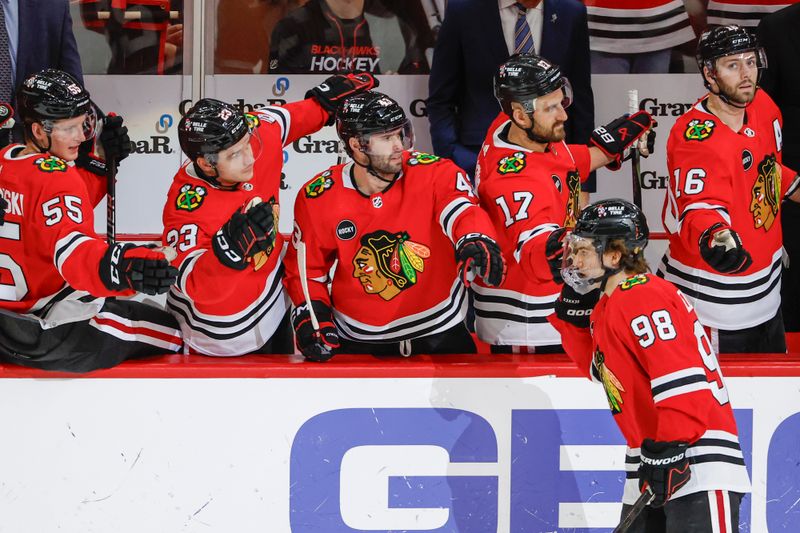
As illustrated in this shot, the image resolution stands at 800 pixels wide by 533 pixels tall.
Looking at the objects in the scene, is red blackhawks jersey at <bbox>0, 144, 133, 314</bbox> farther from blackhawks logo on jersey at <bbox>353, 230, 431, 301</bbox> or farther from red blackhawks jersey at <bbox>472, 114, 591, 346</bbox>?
red blackhawks jersey at <bbox>472, 114, 591, 346</bbox>

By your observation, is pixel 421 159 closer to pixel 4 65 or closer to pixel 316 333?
pixel 316 333

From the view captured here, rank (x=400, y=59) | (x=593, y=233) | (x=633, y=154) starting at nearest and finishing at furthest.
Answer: (x=593, y=233) → (x=633, y=154) → (x=400, y=59)

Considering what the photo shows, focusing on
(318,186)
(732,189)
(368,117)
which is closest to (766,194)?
(732,189)

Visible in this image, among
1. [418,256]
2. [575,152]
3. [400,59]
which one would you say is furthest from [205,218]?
[400,59]

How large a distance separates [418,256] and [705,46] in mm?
1060

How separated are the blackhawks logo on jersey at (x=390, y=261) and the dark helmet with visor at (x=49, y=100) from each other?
880mm

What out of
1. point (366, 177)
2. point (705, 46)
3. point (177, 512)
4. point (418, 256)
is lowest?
point (177, 512)

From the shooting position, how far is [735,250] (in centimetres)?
295

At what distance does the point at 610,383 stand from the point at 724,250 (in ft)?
2.20

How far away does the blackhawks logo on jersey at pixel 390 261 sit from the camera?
3121 millimetres

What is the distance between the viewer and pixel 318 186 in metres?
3.21

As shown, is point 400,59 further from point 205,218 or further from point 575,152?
point 205,218

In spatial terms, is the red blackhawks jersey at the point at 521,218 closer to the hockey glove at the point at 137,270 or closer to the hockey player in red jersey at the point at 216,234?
the hockey player in red jersey at the point at 216,234

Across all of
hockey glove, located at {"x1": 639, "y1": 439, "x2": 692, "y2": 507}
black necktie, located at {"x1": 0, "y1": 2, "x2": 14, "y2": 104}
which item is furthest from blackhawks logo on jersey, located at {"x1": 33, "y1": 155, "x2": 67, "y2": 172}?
hockey glove, located at {"x1": 639, "y1": 439, "x2": 692, "y2": 507}
